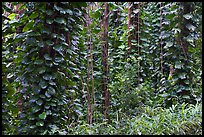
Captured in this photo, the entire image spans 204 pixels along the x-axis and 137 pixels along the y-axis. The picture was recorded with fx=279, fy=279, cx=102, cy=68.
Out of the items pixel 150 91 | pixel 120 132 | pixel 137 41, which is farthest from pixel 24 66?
pixel 137 41

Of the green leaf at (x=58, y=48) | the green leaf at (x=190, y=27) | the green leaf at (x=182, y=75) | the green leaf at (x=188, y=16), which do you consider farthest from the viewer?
the green leaf at (x=182, y=75)

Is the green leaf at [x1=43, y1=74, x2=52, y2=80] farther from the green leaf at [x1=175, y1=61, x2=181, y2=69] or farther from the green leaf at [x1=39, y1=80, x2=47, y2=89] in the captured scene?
the green leaf at [x1=175, y1=61, x2=181, y2=69]

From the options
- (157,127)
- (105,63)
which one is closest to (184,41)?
(105,63)

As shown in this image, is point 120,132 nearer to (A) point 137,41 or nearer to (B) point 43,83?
(B) point 43,83

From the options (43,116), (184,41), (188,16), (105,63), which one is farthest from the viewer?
(105,63)

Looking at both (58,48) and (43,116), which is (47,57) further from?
(43,116)

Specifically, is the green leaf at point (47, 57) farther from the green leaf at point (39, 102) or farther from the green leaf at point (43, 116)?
the green leaf at point (43, 116)

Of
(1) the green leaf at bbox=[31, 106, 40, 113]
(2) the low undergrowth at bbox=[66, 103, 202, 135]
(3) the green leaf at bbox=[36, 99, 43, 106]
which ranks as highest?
(3) the green leaf at bbox=[36, 99, 43, 106]

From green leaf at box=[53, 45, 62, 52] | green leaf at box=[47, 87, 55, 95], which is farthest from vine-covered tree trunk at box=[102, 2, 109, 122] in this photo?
green leaf at box=[47, 87, 55, 95]

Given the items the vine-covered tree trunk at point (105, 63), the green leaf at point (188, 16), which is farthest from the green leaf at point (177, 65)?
the vine-covered tree trunk at point (105, 63)

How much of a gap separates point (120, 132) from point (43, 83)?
0.76 m

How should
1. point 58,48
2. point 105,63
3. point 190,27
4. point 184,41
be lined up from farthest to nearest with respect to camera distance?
point 105,63, point 184,41, point 190,27, point 58,48

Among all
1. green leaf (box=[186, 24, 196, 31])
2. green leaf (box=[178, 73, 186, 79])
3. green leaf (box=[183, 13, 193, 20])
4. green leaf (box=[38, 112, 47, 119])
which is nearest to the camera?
green leaf (box=[38, 112, 47, 119])

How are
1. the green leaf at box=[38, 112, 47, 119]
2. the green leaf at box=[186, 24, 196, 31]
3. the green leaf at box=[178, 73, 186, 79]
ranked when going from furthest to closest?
the green leaf at box=[178, 73, 186, 79], the green leaf at box=[186, 24, 196, 31], the green leaf at box=[38, 112, 47, 119]
